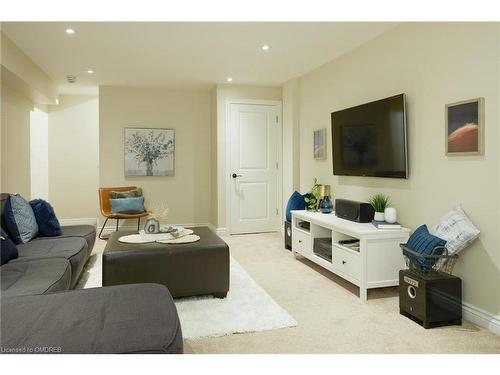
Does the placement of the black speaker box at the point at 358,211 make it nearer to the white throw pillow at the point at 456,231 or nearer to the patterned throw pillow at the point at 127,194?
the white throw pillow at the point at 456,231

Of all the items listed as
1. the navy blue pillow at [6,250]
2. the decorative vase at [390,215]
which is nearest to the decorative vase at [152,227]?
the navy blue pillow at [6,250]

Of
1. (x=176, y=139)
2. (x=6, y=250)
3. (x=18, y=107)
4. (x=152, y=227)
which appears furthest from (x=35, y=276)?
(x=176, y=139)

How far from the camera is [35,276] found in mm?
2324

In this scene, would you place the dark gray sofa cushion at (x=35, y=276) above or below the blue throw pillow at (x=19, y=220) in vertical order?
below

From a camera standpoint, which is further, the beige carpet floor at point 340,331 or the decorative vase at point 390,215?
the decorative vase at point 390,215

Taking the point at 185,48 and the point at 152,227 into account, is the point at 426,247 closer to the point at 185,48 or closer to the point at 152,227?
the point at 152,227

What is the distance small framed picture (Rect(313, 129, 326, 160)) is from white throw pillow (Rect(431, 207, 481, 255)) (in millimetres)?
2150

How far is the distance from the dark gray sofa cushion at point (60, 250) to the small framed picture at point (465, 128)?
9.60 ft

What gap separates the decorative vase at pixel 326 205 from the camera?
4164 millimetres

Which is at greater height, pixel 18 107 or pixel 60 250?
pixel 18 107

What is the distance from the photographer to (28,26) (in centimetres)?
345

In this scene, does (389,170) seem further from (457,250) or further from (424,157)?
(457,250)

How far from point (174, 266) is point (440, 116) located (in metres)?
2.33

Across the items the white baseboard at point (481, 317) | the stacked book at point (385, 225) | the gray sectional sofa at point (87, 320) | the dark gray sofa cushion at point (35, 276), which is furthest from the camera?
the stacked book at point (385, 225)
